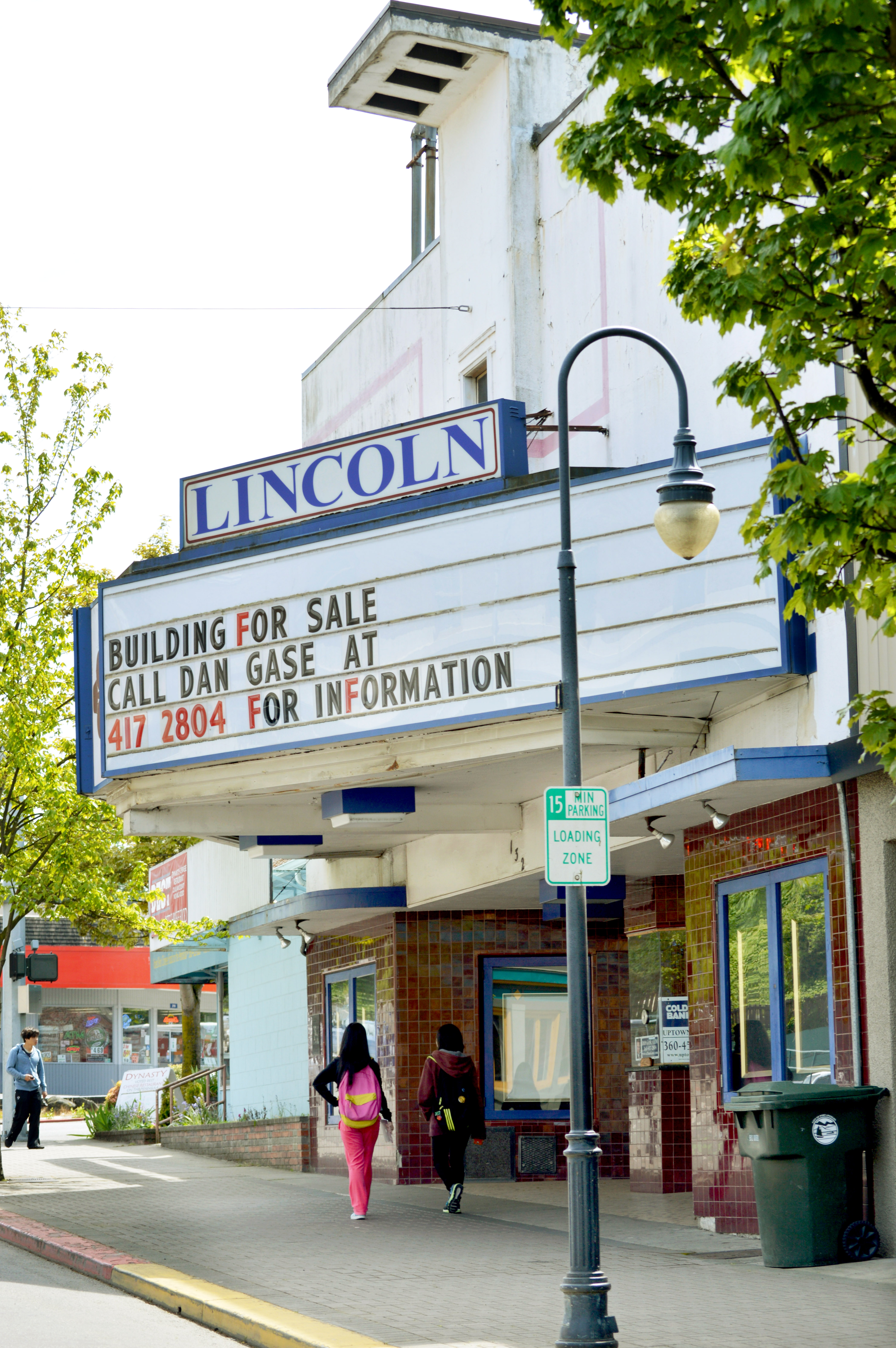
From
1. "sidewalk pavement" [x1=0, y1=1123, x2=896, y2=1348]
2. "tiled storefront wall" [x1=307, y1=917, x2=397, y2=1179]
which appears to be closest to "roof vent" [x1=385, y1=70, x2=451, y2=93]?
"tiled storefront wall" [x1=307, y1=917, x2=397, y2=1179]

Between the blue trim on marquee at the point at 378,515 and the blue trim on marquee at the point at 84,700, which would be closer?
the blue trim on marquee at the point at 378,515

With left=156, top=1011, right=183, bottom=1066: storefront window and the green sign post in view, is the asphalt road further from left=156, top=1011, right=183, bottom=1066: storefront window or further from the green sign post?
left=156, top=1011, right=183, bottom=1066: storefront window

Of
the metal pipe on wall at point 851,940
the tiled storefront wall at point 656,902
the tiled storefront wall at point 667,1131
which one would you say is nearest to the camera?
the metal pipe on wall at point 851,940

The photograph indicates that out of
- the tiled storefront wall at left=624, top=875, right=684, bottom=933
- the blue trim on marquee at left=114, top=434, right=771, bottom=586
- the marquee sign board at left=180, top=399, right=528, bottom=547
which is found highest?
the marquee sign board at left=180, top=399, right=528, bottom=547

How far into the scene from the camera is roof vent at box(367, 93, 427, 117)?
60.0 feet

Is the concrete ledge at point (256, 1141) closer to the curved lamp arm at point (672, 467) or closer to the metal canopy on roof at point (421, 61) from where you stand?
the metal canopy on roof at point (421, 61)

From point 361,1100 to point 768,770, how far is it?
557cm

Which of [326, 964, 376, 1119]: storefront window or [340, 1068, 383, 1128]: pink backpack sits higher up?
[326, 964, 376, 1119]: storefront window

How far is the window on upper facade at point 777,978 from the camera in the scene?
1152 centimetres

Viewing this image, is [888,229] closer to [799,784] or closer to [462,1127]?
[799,784]

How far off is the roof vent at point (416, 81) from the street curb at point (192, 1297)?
12.0 m

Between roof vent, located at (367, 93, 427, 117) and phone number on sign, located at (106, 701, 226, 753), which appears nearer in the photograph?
phone number on sign, located at (106, 701, 226, 753)

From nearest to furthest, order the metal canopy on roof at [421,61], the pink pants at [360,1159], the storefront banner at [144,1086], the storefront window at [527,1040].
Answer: the pink pants at [360,1159], the metal canopy on roof at [421,61], the storefront window at [527,1040], the storefront banner at [144,1086]

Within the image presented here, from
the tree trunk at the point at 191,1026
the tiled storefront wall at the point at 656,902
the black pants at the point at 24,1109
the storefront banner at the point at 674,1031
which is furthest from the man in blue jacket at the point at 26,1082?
the storefront banner at the point at 674,1031
